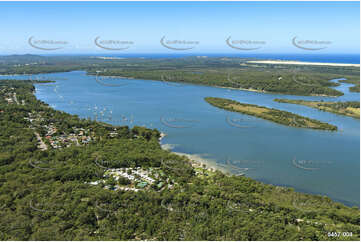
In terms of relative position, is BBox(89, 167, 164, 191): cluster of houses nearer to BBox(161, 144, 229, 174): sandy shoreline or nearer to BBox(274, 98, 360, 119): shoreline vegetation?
BBox(161, 144, 229, 174): sandy shoreline

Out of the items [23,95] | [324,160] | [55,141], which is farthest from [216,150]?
[23,95]

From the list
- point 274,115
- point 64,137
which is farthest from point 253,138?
point 64,137

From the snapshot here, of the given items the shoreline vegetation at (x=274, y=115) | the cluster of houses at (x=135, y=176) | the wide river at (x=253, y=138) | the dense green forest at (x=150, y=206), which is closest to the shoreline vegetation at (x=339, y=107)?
the wide river at (x=253, y=138)

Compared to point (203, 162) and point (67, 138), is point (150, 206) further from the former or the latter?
point (67, 138)

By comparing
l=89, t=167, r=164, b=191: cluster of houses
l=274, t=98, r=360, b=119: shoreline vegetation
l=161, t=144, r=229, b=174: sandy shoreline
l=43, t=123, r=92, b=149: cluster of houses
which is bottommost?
l=161, t=144, r=229, b=174: sandy shoreline

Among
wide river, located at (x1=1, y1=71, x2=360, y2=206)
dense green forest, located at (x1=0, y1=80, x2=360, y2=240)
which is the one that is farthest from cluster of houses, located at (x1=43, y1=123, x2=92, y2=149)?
wide river, located at (x1=1, y1=71, x2=360, y2=206)

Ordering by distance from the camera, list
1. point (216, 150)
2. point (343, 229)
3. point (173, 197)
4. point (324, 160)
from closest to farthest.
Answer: point (343, 229)
point (173, 197)
point (324, 160)
point (216, 150)

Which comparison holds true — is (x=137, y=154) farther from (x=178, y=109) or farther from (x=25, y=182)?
(x=178, y=109)
